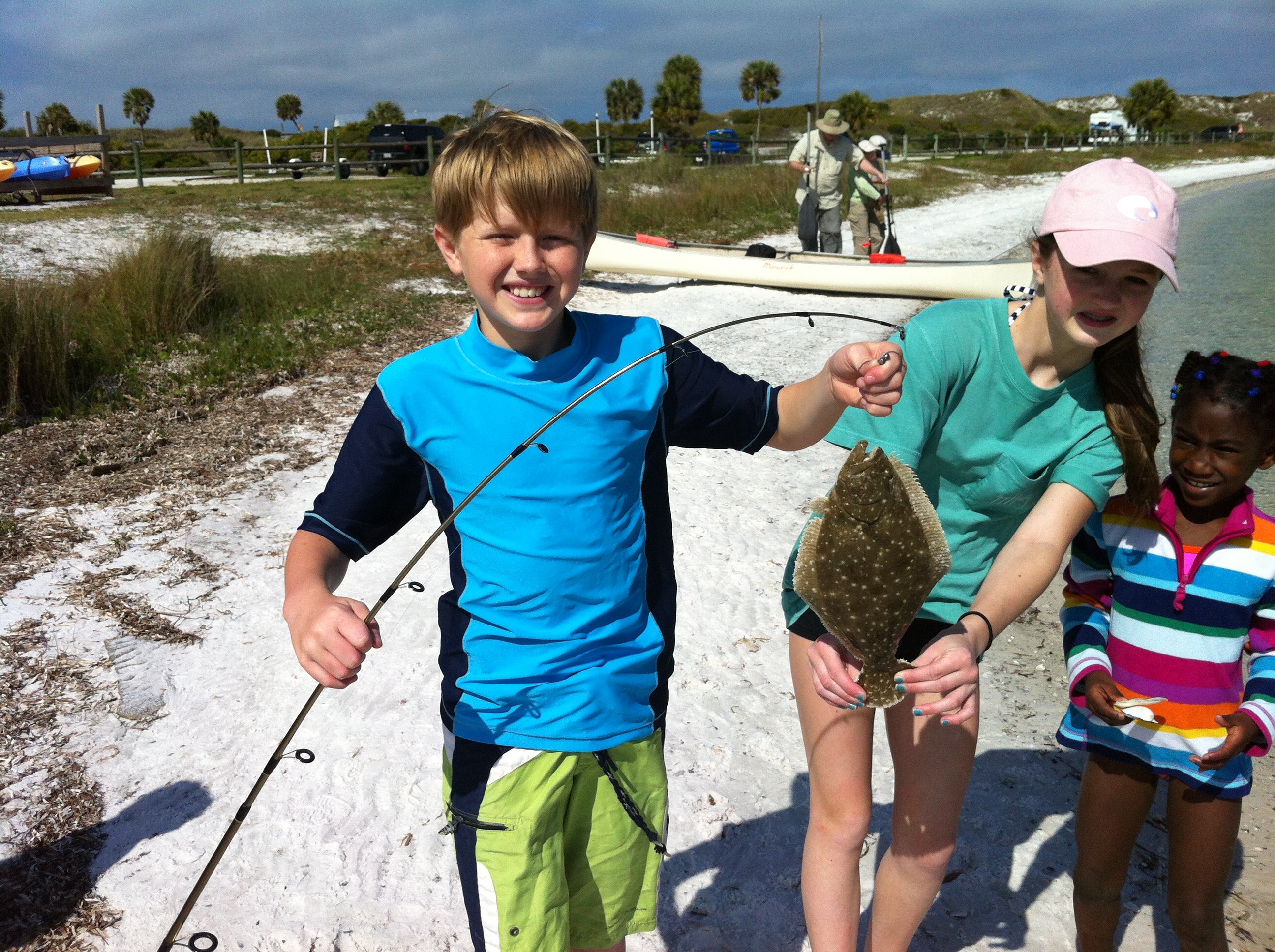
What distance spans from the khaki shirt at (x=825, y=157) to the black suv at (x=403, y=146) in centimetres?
1829

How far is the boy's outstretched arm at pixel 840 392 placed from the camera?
173 centimetres

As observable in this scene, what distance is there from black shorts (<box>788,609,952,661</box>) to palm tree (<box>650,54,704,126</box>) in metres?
69.4

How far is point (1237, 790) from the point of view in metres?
2.23

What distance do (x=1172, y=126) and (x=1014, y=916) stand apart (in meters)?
111

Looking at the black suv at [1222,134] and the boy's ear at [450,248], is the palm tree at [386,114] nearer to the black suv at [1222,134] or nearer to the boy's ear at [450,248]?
the boy's ear at [450,248]

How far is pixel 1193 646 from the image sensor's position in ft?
7.41

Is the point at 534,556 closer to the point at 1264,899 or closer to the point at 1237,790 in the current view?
the point at 1237,790

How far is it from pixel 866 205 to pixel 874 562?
1320cm

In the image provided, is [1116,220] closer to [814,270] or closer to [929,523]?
[929,523]

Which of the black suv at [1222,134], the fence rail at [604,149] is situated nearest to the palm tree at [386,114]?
the fence rail at [604,149]

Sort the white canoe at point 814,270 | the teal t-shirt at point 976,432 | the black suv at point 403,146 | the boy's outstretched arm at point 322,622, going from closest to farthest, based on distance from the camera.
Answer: the boy's outstretched arm at point 322,622 → the teal t-shirt at point 976,432 → the white canoe at point 814,270 → the black suv at point 403,146

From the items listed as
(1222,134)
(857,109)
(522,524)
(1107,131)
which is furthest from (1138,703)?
(1222,134)

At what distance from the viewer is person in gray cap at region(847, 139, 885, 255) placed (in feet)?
42.3

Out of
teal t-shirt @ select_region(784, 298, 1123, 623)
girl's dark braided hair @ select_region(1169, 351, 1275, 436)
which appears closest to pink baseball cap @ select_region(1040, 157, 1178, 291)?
teal t-shirt @ select_region(784, 298, 1123, 623)
